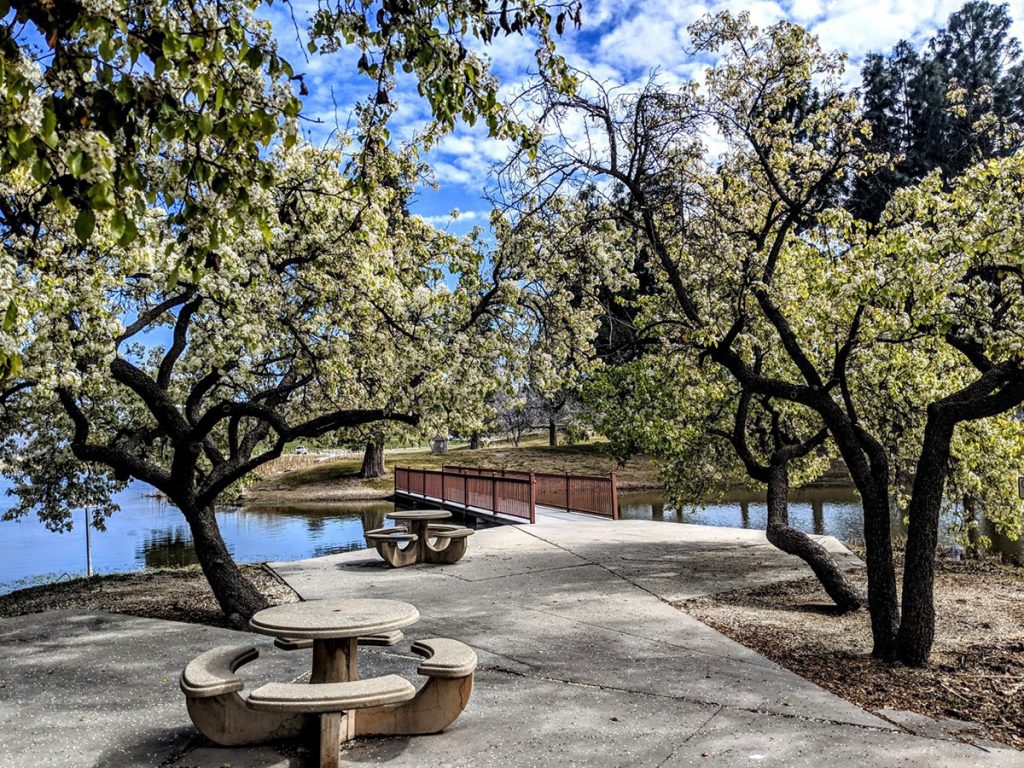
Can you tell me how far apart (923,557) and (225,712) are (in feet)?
19.3

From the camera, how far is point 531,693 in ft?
20.4

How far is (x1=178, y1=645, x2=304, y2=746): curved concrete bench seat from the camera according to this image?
191 inches

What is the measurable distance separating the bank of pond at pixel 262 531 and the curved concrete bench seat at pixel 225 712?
12028 millimetres

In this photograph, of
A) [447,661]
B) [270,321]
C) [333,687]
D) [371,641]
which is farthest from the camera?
[270,321]

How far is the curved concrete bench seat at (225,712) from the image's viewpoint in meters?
4.85

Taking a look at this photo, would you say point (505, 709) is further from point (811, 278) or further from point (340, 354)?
point (811, 278)

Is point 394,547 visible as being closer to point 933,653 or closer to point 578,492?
point 933,653

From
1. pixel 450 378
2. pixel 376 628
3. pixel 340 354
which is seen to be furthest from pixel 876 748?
pixel 340 354

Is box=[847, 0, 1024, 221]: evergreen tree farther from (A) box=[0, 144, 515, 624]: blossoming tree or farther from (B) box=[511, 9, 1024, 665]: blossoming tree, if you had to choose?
(A) box=[0, 144, 515, 624]: blossoming tree

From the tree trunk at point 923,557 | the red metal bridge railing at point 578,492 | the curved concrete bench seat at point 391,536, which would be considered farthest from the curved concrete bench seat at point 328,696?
the red metal bridge railing at point 578,492

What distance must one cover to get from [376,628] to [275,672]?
2159 millimetres

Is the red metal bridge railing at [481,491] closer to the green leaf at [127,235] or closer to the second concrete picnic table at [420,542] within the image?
the second concrete picnic table at [420,542]

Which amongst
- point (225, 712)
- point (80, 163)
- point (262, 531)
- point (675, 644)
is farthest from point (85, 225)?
point (262, 531)

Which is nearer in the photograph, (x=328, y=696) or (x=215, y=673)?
(x=328, y=696)
